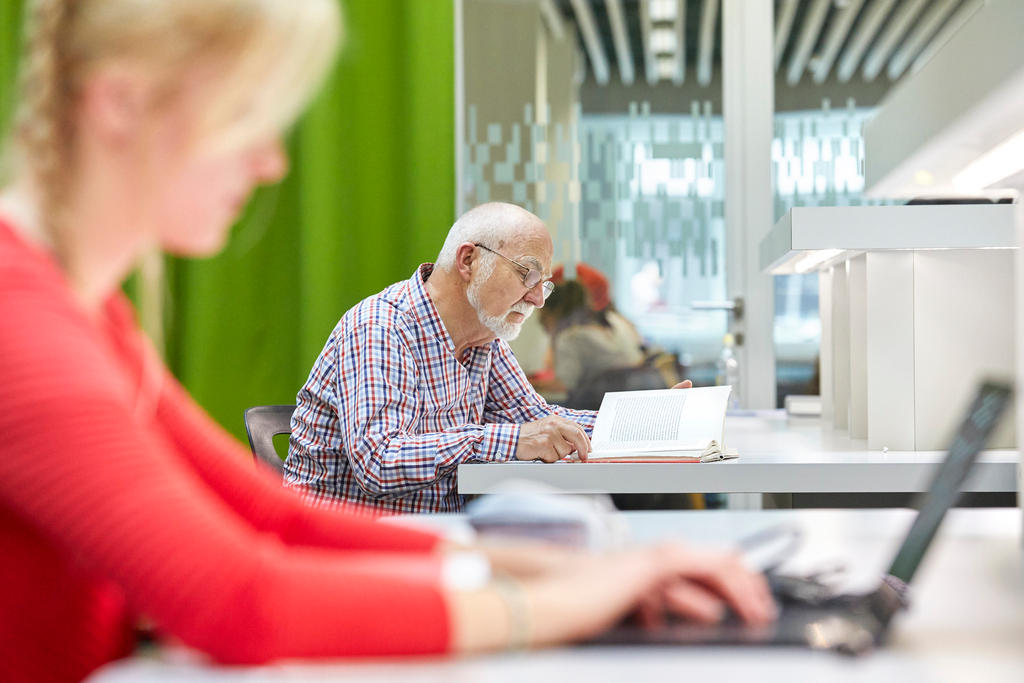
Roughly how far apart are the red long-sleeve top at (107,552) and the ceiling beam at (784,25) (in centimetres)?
365

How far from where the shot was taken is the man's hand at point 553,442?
221 cm

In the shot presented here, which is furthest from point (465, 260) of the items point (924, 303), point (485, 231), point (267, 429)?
point (924, 303)

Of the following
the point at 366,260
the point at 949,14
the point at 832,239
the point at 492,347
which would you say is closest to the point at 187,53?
the point at 832,239

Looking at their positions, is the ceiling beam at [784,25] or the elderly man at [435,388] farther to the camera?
the ceiling beam at [784,25]

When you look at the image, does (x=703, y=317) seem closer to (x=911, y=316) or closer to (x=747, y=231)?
(x=747, y=231)

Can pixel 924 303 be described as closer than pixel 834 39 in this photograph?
Yes

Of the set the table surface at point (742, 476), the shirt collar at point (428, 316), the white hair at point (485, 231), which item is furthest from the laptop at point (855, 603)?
the white hair at point (485, 231)

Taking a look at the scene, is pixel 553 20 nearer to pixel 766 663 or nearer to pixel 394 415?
pixel 394 415

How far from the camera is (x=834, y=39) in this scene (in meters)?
4.11

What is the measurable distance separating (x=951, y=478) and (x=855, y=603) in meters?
0.18

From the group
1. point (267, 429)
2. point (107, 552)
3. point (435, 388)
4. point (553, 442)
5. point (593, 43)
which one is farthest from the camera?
point (593, 43)

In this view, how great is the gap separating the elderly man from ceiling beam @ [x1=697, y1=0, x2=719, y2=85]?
165cm

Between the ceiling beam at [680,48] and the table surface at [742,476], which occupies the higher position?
the ceiling beam at [680,48]

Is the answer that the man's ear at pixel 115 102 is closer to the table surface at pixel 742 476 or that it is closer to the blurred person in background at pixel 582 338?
the table surface at pixel 742 476
